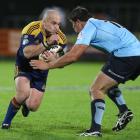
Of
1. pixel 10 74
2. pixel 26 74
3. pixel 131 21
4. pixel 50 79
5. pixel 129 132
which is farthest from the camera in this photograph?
pixel 131 21

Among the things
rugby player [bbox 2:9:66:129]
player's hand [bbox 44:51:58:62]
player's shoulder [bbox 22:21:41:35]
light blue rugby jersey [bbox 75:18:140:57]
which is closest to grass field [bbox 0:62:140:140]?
rugby player [bbox 2:9:66:129]

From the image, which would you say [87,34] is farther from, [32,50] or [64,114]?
[64,114]

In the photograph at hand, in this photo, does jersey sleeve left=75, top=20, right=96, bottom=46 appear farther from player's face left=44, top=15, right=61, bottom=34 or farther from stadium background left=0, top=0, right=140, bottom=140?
stadium background left=0, top=0, right=140, bottom=140

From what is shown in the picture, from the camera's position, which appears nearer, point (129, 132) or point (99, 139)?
point (99, 139)

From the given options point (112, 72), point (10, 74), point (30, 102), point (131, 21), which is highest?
point (112, 72)

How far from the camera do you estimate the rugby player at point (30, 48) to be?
916 centimetres

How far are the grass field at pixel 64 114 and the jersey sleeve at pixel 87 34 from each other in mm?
1406

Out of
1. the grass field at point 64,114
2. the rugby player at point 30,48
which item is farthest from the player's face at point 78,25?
the grass field at point 64,114

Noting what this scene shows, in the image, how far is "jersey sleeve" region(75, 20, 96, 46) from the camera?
28.3 ft

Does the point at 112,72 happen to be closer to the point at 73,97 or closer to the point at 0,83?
the point at 73,97

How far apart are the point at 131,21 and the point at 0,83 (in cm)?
2035

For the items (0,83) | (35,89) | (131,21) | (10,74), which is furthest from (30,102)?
(131,21)

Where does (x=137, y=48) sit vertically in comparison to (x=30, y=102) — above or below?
above

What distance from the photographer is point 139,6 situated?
3878 cm
